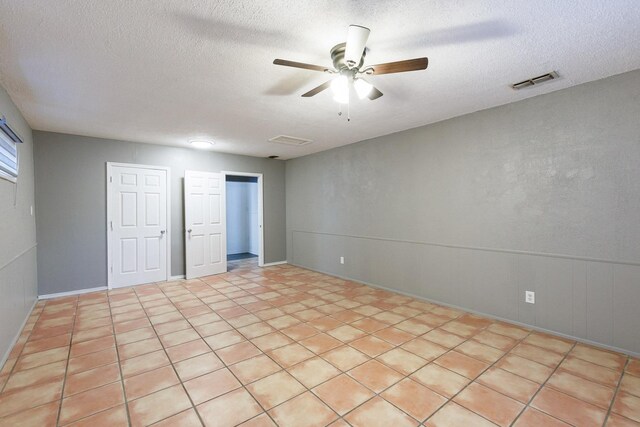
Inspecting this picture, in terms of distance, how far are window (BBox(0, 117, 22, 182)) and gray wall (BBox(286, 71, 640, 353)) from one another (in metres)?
4.17

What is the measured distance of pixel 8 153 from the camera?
270 cm

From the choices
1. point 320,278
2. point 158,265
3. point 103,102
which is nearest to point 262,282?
point 320,278

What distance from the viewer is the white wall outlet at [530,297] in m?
3.04

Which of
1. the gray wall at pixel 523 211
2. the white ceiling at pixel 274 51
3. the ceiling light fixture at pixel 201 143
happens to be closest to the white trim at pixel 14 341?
the white ceiling at pixel 274 51

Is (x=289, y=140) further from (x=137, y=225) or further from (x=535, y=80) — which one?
(x=535, y=80)

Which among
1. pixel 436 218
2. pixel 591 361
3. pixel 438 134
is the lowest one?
pixel 591 361

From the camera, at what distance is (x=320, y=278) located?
5324 millimetres

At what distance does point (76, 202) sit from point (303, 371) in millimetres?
4340

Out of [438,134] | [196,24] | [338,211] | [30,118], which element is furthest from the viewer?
[338,211]

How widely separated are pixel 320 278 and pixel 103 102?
13.0 ft

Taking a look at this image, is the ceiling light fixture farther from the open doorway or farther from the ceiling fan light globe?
the ceiling fan light globe

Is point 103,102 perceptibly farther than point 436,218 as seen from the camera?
No

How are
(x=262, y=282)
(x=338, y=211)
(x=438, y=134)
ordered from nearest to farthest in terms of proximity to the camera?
(x=438, y=134)
(x=262, y=282)
(x=338, y=211)

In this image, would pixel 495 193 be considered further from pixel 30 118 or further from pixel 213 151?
pixel 30 118
